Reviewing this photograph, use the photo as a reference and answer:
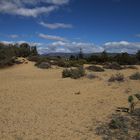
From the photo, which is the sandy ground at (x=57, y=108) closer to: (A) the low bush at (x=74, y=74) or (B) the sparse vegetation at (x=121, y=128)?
(B) the sparse vegetation at (x=121, y=128)

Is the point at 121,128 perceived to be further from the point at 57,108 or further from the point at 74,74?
the point at 74,74

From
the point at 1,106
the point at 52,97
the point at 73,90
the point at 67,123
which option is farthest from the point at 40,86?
the point at 67,123

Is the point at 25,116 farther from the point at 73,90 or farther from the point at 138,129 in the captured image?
the point at 73,90

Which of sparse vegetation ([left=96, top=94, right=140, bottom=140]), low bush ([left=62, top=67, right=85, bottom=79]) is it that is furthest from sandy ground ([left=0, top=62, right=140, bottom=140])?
low bush ([left=62, top=67, right=85, bottom=79])

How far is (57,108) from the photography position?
41.8ft

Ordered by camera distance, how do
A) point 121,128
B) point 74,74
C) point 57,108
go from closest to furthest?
point 121,128 < point 57,108 < point 74,74

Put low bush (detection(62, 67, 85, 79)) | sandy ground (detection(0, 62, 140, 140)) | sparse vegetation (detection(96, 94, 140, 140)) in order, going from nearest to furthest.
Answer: sparse vegetation (detection(96, 94, 140, 140)) → sandy ground (detection(0, 62, 140, 140)) → low bush (detection(62, 67, 85, 79))

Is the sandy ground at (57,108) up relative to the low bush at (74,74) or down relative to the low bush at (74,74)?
down

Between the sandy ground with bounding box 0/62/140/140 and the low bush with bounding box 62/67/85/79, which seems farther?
the low bush with bounding box 62/67/85/79

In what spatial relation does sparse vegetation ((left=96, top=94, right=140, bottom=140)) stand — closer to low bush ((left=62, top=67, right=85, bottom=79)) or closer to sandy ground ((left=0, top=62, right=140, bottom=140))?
sandy ground ((left=0, top=62, right=140, bottom=140))

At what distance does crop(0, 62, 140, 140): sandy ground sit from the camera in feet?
30.4

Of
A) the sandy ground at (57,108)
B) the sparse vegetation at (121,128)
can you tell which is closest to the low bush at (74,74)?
the sandy ground at (57,108)

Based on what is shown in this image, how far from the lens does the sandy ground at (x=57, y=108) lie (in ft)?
30.4

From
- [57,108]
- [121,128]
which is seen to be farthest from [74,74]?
[121,128]
